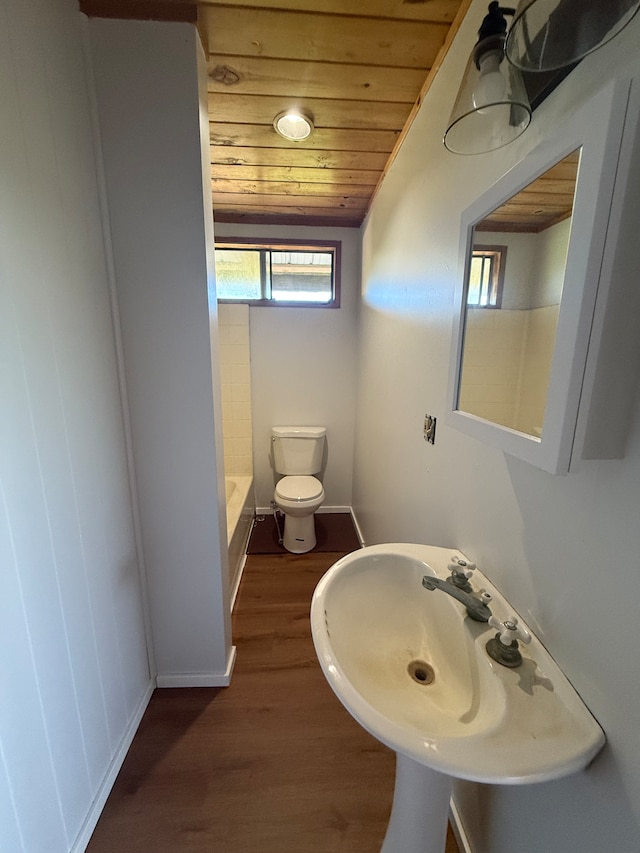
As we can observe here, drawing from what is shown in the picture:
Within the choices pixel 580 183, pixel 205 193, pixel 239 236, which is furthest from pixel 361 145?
pixel 580 183

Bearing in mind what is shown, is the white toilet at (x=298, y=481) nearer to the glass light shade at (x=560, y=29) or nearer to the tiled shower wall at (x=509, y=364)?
the tiled shower wall at (x=509, y=364)

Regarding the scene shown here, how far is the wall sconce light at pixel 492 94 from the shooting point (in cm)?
62

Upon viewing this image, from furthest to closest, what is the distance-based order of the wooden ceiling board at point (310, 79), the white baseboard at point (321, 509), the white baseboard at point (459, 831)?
the white baseboard at point (321, 509) < the wooden ceiling board at point (310, 79) < the white baseboard at point (459, 831)

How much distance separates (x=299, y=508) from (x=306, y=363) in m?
1.14

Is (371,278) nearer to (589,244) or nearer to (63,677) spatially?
(589,244)

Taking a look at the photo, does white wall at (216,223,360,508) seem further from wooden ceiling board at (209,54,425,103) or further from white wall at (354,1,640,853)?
wooden ceiling board at (209,54,425,103)

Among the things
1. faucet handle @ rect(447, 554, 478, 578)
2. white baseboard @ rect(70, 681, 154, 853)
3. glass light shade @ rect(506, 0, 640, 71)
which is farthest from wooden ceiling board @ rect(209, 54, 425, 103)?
white baseboard @ rect(70, 681, 154, 853)

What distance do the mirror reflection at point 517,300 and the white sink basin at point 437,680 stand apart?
1.59 ft

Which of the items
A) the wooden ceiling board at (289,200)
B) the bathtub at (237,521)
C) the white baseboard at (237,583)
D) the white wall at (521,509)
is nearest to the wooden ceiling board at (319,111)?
the white wall at (521,509)

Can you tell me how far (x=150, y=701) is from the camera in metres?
1.34

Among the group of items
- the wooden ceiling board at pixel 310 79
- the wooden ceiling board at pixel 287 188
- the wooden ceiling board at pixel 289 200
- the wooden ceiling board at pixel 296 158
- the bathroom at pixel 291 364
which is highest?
the wooden ceiling board at pixel 310 79

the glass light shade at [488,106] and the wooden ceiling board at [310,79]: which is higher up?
the wooden ceiling board at [310,79]

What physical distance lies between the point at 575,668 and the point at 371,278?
1996mm

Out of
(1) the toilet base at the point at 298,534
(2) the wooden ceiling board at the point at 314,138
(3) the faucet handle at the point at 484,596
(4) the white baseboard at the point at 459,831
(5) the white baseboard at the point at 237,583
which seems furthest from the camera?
(1) the toilet base at the point at 298,534
